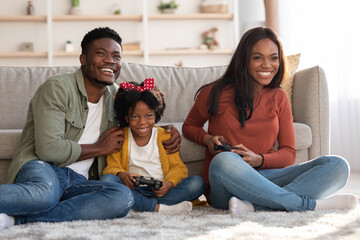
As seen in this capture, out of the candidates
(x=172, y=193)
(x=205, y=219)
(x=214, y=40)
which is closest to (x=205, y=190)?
(x=172, y=193)

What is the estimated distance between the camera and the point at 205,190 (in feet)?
6.95

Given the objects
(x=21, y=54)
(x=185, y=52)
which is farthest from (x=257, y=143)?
(x=21, y=54)

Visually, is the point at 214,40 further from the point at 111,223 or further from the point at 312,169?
the point at 111,223

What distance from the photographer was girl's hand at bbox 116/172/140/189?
196 centimetres

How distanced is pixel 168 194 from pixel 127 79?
1104mm

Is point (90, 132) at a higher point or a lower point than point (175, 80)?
lower

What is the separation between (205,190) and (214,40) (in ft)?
11.4

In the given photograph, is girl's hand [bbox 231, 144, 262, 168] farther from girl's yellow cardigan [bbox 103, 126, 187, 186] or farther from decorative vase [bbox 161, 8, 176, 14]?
decorative vase [bbox 161, 8, 176, 14]

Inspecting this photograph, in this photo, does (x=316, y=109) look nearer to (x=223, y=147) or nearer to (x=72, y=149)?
(x=223, y=147)

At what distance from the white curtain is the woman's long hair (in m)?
2.28

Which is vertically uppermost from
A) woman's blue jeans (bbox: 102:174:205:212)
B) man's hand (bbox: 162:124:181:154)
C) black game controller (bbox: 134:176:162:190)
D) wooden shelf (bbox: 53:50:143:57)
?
wooden shelf (bbox: 53:50:143:57)

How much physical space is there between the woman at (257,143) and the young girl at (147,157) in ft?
0.40

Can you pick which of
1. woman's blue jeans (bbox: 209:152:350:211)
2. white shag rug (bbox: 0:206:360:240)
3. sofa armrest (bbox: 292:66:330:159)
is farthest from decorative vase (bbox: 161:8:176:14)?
white shag rug (bbox: 0:206:360:240)

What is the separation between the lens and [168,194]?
2.02 m
